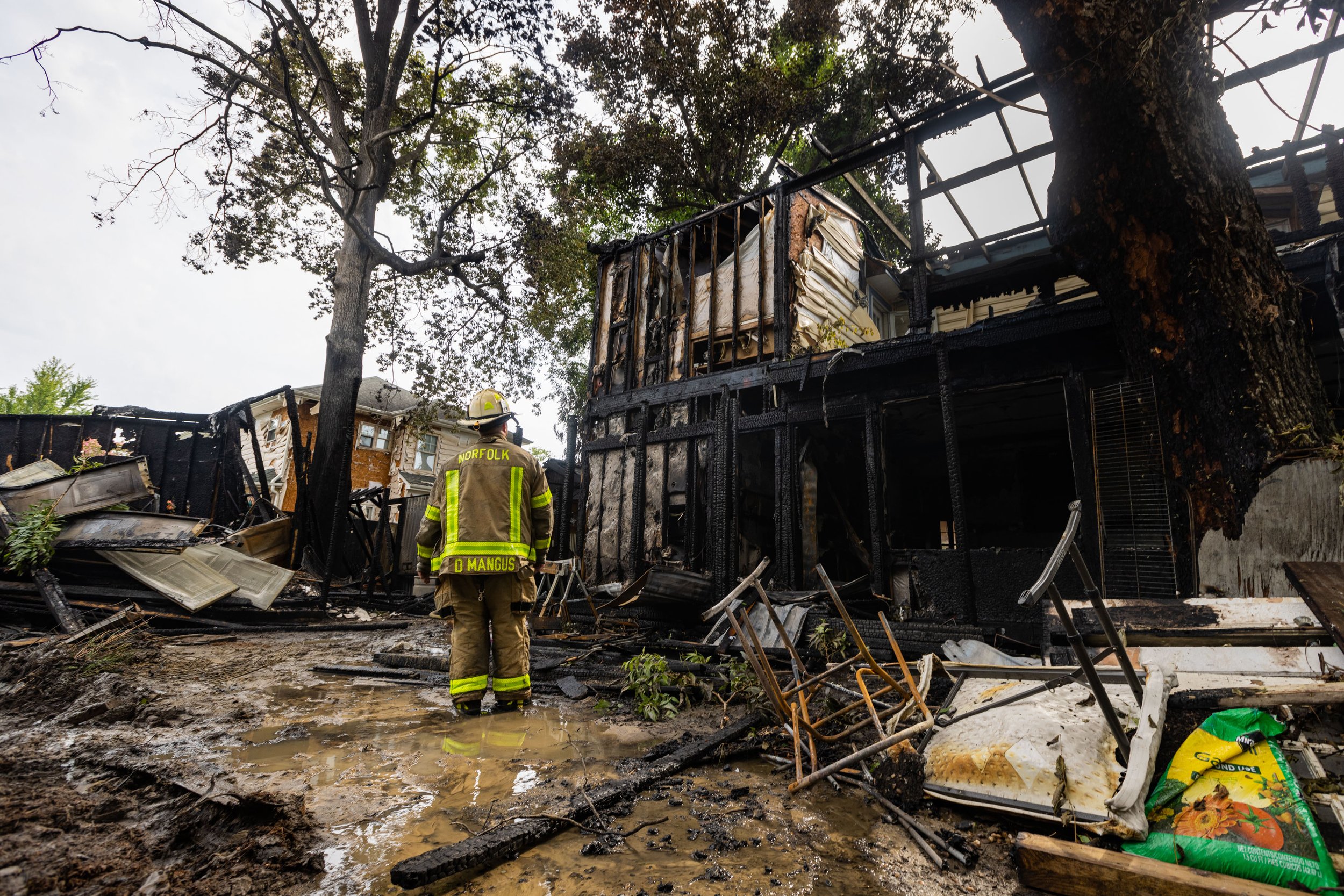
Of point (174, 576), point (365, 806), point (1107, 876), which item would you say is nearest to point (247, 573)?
point (174, 576)

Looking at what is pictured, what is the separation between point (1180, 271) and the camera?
4.19 m

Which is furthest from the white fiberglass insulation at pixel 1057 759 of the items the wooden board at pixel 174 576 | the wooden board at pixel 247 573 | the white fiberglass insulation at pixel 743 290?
Result: the wooden board at pixel 247 573

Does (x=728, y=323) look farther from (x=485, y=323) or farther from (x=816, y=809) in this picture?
(x=485, y=323)

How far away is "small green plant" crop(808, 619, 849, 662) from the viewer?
5891 millimetres

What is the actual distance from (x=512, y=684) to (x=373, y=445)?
1015 inches

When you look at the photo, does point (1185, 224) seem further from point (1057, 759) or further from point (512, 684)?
point (512, 684)

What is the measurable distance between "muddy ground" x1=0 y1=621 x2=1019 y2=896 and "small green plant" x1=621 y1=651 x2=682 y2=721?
0.16m

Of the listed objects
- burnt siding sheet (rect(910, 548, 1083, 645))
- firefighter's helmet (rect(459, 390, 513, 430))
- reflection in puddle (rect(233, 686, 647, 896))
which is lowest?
reflection in puddle (rect(233, 686, 647, 896))

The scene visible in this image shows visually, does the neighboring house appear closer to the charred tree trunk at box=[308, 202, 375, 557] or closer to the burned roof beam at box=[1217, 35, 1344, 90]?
the charred tree trunk at box=[308, 202, 375, 557]

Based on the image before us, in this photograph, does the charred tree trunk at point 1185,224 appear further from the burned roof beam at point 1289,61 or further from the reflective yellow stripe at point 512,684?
the reflective yellow stripe at point 512,684

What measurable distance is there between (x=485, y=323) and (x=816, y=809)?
1806cm

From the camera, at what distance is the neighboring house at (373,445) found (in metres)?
25.6

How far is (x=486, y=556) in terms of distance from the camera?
4.52 metres

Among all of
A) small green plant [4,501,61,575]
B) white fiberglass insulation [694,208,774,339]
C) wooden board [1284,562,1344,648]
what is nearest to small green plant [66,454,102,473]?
small green plant [4,501,61,575]
